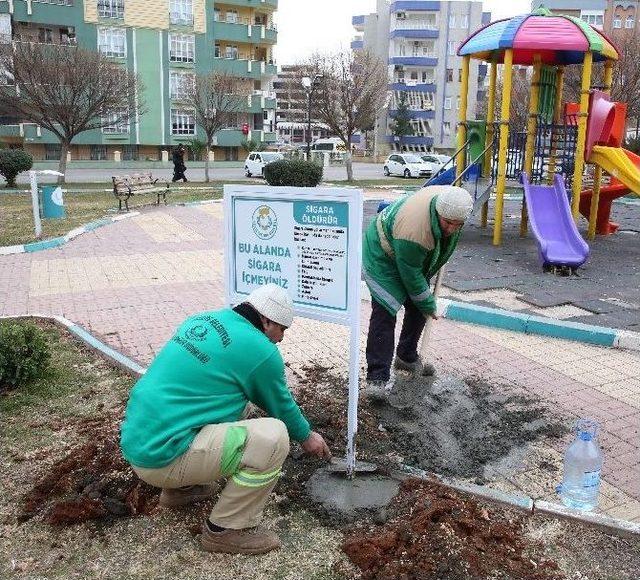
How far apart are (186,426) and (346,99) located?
27.3 m

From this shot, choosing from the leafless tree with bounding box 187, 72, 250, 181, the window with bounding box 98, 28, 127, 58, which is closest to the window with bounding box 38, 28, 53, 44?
the window with bounding box 98, 28, 127, 58

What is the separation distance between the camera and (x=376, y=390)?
447cm

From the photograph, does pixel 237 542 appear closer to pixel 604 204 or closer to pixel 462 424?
pixel 462 424

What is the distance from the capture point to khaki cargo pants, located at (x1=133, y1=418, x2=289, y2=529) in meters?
2.70

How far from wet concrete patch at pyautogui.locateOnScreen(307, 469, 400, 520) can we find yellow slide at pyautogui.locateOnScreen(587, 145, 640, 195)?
863 centimetres

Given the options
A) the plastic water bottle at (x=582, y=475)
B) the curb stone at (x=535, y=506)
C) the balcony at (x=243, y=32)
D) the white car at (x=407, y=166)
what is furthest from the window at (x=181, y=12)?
the plastic water bottle at (x=582, y=475)

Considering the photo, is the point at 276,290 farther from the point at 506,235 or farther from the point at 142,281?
the point at 506,235

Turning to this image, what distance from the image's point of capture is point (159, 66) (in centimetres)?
4341

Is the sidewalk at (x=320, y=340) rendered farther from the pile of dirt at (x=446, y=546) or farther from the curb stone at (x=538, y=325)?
the pile of dirt at (x=446, y=546)

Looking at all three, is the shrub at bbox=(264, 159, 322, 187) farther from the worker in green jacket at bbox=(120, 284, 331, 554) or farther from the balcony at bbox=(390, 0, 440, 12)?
the balcony at bbox=(390, 0, 440, 12)

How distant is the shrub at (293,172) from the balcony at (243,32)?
29246mm

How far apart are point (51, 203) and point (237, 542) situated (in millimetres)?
13090

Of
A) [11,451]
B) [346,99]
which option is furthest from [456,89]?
[11,451]

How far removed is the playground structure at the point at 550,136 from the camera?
33.6ft
